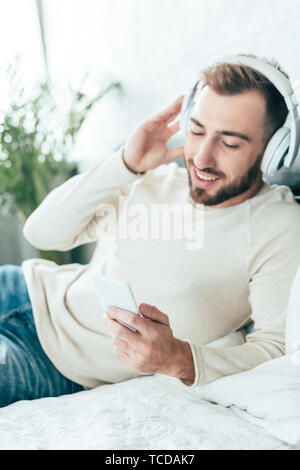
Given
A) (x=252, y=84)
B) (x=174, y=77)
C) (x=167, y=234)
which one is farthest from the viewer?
(x=174, y=77)

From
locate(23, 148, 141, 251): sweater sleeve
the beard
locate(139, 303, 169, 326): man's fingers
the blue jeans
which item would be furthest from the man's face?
the blue jeans

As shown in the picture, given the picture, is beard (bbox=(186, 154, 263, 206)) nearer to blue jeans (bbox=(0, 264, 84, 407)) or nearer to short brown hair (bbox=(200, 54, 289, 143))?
short brown hair (bbox=(200, 54, 289, 143))

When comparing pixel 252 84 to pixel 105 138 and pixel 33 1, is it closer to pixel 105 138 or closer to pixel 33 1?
pixel 105 138

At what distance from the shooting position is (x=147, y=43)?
184cm

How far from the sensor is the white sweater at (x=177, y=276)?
3.05ft

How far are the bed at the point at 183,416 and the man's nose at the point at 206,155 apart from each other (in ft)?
1.05

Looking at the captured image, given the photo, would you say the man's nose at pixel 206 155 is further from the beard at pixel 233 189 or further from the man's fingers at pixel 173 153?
the man's fingers at pixel 173 153

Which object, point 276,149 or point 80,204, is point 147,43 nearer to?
point 80,204

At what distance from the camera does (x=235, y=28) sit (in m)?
1.32

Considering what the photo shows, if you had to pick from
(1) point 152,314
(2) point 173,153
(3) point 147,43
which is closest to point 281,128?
(2) point 173,153

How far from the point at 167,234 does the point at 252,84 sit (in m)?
0.38

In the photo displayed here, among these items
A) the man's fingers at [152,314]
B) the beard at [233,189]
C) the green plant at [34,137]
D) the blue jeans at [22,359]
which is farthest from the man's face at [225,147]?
the green plant at [34,137]
